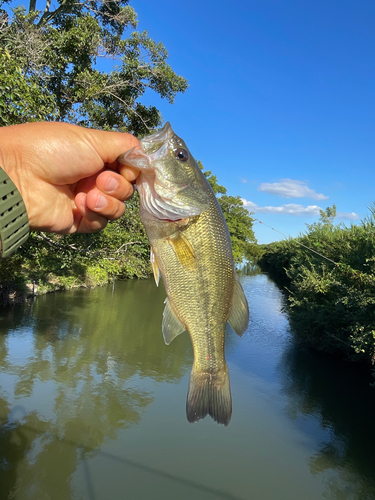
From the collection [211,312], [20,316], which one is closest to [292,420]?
[211,312]

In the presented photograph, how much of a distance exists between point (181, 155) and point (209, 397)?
1.45 meters

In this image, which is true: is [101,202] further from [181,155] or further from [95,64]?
[95,64]

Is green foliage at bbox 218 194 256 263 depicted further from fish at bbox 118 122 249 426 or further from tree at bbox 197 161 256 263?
fish at bbox 118 122 249 426

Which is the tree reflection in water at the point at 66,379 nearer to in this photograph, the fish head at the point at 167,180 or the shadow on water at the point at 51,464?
the shadow on water at the point at 51,464

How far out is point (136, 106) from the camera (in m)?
13.0

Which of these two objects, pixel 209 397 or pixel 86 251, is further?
pixel 86 251

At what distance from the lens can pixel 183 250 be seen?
199cm

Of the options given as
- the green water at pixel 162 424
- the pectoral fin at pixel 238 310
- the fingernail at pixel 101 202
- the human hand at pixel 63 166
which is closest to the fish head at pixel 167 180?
the human hand at pixel 63 166

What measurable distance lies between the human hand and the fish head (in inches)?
9.2

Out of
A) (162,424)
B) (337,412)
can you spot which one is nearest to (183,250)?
(162,424)

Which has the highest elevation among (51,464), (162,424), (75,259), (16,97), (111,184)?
(16,97)

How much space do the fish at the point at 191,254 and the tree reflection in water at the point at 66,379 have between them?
5.89 meters

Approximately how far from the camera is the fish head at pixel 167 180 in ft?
6.45

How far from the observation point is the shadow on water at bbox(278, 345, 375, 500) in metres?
7.09
